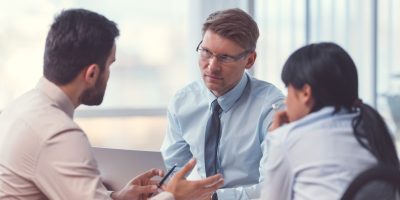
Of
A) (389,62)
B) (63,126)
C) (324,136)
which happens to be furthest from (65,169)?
(389,62)

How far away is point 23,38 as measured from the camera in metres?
3.62

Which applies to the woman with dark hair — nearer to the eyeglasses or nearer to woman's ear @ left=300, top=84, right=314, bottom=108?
woman's ear @ left=300, top=84, right=314, bottom=108

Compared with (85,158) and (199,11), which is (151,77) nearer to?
(199,11)

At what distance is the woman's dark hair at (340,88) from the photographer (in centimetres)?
117

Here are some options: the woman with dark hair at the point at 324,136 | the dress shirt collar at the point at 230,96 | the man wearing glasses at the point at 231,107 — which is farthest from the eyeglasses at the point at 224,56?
the woman with dark hair at the point at 324,136

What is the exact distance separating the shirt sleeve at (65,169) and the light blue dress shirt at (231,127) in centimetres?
69

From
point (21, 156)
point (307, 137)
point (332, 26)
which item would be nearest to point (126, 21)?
point (332, 26)

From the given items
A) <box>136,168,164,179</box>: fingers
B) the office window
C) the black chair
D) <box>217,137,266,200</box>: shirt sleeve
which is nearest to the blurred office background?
the office window

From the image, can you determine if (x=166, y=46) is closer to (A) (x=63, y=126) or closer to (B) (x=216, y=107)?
(B) (x=216, y=107)

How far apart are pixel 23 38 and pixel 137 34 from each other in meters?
0.74

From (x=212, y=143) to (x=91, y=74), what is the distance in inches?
27.3

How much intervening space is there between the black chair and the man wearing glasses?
928 millimetres

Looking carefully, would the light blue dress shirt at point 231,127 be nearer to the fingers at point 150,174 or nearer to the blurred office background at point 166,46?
the fingers at point 150,174

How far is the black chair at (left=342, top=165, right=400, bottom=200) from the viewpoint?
940mm
